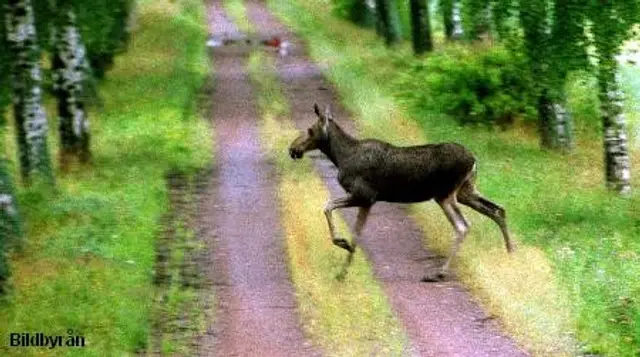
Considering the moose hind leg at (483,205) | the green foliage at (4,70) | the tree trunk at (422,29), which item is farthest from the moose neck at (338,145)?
the tree trunk at (422,29)

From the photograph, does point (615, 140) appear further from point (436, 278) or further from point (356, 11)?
point (356, 11)

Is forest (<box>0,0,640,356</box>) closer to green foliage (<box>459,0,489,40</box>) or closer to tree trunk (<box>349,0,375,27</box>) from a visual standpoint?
green foliage (<box>459,0,489,40</box>)

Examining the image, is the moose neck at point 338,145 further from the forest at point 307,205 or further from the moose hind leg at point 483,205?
the moose hind leg at point 483,205

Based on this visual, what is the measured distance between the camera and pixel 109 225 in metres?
16.3

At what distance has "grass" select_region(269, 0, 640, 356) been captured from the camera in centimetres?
1187

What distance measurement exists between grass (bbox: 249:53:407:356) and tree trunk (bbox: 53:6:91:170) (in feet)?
12.8

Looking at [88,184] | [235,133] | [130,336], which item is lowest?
[235,133]

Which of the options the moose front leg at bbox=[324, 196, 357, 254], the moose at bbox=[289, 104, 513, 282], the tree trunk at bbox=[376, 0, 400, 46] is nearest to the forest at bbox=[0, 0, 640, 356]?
the moose front leg at bbox=[324, 196, 357, 254]

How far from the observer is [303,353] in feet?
37.6

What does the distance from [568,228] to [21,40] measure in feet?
Answer: 29.9

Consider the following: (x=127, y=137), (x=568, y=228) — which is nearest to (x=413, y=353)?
(x=568, y=228)

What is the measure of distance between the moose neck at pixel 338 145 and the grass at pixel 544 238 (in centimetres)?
204

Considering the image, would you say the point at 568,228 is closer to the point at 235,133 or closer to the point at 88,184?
the point at 88,184

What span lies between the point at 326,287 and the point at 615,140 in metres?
7.61
